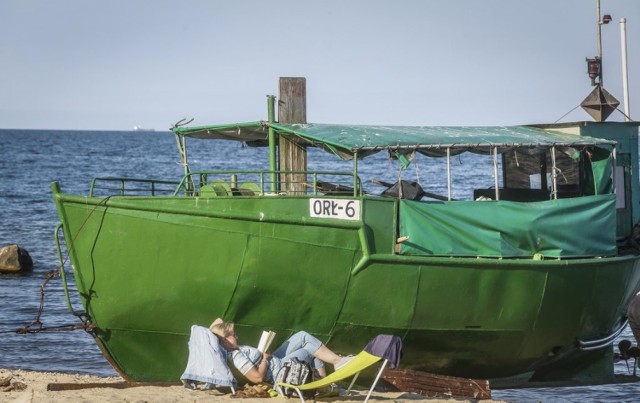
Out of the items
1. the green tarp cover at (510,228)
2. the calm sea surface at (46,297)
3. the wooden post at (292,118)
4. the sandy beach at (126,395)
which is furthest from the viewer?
the calm sea surface at (46,297)

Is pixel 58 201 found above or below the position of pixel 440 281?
above

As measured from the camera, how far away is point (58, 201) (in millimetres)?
13219

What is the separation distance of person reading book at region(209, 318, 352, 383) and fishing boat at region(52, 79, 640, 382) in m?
0.43

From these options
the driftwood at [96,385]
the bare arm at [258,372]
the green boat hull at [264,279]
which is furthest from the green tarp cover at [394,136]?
the driftwood at [96,385]

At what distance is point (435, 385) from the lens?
45.6ft

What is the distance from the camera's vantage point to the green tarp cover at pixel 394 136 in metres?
13.7

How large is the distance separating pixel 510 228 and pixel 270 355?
3.64 m

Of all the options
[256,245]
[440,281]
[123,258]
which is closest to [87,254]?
[123,258]

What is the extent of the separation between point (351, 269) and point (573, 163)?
4.60 m

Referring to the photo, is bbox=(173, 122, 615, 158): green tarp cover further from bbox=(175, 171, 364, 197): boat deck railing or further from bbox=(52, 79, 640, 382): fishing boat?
bbox=(175, 171, 364, 197): boat deck railing

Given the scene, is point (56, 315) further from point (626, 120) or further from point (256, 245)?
point (626, 120)

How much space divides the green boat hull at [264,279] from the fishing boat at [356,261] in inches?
0.7

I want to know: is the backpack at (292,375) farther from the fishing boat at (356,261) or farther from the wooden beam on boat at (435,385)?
the wooden beam on boat at (435,385)

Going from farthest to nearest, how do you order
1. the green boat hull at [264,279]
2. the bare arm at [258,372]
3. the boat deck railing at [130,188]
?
the boat deck railing at [130,188] → the green boat hull at [264,279] → the bare arm at [258,372]
